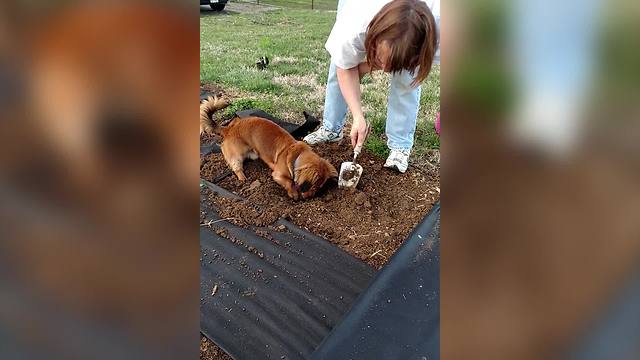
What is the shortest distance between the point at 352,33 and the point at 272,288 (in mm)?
1493

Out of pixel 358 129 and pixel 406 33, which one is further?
pixel 358 129

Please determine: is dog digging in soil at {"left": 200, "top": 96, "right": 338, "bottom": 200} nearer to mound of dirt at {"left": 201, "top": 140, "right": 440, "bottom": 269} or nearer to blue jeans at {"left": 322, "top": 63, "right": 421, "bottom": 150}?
mound of dirt at {"left": 201, "top": 140, "right": 440, "bottom": 269}

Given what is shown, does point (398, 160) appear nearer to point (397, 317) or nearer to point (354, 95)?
point (354, 95)

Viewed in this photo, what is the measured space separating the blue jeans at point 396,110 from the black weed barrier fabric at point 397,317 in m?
1.39

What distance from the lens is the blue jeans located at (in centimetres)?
323

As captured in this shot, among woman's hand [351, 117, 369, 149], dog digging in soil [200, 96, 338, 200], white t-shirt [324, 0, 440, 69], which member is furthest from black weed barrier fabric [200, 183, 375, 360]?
white t-shirt [324, 0, 440, 69]

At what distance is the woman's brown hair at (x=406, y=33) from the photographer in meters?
2.10

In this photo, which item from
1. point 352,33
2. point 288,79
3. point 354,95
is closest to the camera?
point 352,33

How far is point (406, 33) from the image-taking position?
6.97 feet

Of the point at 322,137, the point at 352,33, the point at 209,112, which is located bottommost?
the point at 322,137

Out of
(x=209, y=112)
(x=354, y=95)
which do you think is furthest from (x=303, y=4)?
(x=354, y=95)
